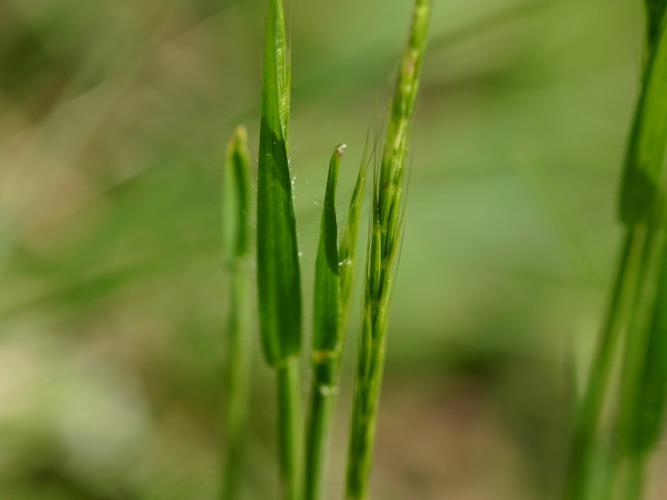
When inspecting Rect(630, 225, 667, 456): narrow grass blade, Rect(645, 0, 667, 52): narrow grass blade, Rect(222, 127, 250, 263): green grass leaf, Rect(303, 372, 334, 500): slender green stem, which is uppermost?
Rect(645, 0, 667, 52): narrow grass blade

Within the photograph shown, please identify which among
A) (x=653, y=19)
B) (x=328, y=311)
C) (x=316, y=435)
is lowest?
(x=316, y=435)

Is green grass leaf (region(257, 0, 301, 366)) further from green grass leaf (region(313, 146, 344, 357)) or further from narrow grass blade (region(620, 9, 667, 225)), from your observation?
narrow grass blade (region(620, 9, 667, 225))

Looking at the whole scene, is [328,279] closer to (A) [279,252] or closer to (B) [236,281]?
(A) [279,252]

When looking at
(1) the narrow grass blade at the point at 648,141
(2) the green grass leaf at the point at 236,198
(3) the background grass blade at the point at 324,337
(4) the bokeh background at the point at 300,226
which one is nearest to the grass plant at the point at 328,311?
(3) the background grass blade at the point at 324,337

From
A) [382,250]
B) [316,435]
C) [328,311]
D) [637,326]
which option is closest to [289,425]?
[316,435]

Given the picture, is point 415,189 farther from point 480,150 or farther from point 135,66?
point 135,66

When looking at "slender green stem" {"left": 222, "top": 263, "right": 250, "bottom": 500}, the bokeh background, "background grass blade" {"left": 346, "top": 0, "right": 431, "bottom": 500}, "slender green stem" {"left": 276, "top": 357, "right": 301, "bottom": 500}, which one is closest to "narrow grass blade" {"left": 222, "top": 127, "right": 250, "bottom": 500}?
"slender green stem" {"left": 222, "top": 263, "right": 250, "bottom": 500}
